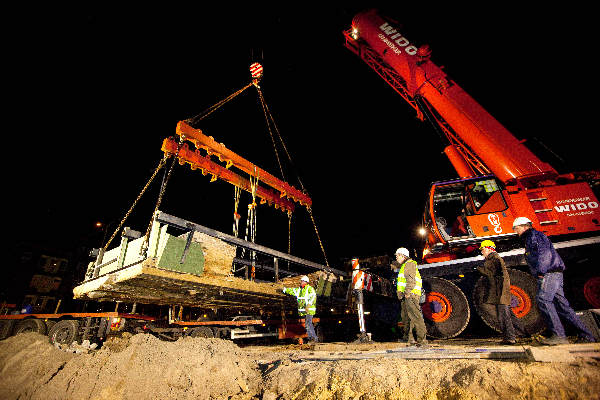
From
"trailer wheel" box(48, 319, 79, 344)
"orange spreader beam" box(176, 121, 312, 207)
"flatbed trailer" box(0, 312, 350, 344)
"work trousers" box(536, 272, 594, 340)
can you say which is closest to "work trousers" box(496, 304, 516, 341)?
"work trousers" box(536, 272, 594, 340)

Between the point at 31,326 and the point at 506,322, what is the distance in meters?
14.7

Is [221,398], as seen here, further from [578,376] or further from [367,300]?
[367,300]

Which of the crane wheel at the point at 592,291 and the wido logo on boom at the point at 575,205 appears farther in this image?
the wido logo on boom at the point at 575,205

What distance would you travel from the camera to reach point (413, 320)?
4.76 meters

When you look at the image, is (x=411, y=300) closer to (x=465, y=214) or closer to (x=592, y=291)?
(x=465, y=214)

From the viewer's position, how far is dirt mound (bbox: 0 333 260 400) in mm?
2822

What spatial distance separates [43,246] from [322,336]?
37.7m

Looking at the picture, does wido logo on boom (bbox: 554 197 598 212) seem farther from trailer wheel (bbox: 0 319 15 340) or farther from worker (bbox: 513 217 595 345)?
trailer wheel (bbox: 0 319 15 340)

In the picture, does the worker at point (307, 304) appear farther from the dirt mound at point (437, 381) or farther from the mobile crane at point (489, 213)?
the dirt mound at point (437, 381)


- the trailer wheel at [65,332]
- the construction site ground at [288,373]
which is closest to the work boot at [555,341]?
the construction site ground at [288,373]

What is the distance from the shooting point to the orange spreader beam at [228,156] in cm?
638

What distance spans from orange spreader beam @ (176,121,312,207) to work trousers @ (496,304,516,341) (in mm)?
6428

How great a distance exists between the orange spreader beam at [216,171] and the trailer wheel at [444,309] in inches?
223

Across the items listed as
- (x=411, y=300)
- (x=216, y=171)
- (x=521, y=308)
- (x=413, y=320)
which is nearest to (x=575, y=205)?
(x=521, y=308)
